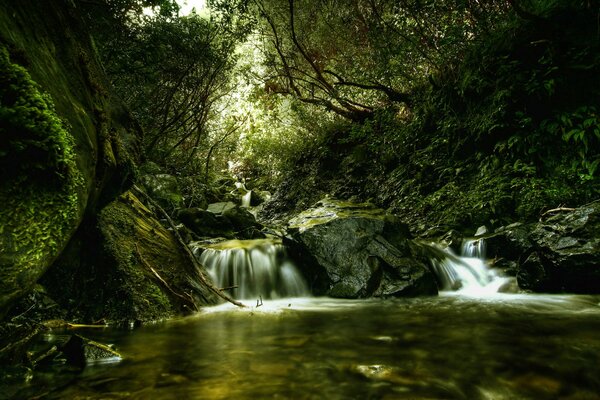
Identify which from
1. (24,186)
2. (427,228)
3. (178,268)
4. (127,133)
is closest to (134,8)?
(127,133)

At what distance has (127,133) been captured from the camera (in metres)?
3.61

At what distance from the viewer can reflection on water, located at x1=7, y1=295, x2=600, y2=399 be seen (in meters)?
1.90

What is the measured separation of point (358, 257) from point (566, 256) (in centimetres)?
276

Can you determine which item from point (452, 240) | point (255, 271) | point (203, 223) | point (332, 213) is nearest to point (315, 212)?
point (332, 213)

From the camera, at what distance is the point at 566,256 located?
180 inches

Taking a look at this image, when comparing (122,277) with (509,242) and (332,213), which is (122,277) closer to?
(332,213)

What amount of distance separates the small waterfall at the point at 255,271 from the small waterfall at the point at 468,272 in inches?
96.3

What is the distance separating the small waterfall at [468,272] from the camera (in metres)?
5.69

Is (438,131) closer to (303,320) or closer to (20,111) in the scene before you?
(303,320)

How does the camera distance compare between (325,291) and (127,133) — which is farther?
(325,291)

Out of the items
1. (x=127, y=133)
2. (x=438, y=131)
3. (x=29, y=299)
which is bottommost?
(x=29, y=299)

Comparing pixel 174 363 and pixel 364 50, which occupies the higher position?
pixel 364 50

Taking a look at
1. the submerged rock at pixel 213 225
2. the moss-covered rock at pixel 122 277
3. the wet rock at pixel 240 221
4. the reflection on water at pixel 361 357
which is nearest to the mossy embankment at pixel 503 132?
the reflection on water at pixel 361 357

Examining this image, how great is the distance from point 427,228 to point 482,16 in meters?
4.83
